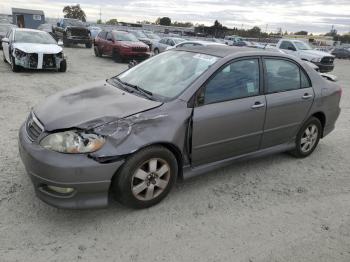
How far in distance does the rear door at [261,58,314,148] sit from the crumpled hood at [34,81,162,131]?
160 centimetres

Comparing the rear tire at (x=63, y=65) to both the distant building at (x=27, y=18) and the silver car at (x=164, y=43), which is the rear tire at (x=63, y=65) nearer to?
the silver car at (x=164, y=43)

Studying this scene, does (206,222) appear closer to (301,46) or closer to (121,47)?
(121,47)

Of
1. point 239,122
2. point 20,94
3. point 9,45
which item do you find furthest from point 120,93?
point 9,45

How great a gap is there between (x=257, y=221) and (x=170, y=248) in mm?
987

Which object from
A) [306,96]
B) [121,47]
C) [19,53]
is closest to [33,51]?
[19,53]

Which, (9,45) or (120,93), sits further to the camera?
(9,45)

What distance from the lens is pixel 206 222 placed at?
3316mm

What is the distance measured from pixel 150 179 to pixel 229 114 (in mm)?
1172

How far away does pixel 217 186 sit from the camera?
13.3 feet

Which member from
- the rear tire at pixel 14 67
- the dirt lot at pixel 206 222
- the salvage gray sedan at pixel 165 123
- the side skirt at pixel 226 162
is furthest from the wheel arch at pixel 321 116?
the rear tire at pixel 14 67

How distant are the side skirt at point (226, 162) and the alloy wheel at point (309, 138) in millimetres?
261

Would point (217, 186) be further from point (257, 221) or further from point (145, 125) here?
point (145, 125)

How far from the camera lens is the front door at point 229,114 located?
3650 mm

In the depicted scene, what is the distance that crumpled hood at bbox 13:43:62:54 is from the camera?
11.1 metres
